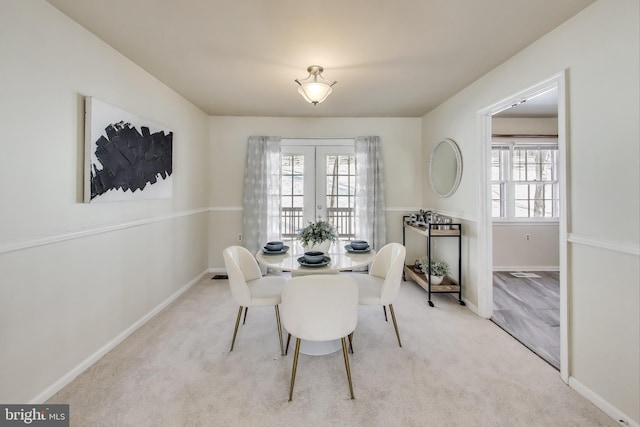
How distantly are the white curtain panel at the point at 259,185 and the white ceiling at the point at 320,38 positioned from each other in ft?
3.70

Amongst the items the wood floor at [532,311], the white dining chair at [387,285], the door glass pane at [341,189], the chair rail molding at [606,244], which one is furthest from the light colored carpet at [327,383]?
the door glass pane at [341,189]

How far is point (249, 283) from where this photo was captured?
254 centimetres

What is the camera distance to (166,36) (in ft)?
6.97

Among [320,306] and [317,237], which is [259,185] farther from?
[320,306]

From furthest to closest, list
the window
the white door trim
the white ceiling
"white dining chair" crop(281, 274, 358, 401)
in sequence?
the window, the white door trim, the white ceiling, "white dining chair" crop(281, 274, 358, 401)

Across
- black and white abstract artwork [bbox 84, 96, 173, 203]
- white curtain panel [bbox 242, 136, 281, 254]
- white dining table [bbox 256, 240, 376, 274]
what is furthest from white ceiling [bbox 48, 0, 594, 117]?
white dining table [bbox 256, 240, 376, 274]

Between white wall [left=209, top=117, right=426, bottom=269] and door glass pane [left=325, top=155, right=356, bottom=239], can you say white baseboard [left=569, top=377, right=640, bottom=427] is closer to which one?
white wall [left=209, top=117, right=426, bottom=269]

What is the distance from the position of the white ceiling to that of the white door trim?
15.2 inches

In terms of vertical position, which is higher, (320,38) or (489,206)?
(320,38)

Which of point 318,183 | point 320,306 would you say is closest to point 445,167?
point 318,183

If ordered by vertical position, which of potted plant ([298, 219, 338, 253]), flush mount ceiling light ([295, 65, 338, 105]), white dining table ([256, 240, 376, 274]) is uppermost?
flush mount ceiling light ([295, 65, 338, 105])

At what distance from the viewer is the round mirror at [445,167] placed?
340 cm

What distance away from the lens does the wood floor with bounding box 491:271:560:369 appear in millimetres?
2406

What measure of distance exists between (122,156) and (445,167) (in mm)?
3648
